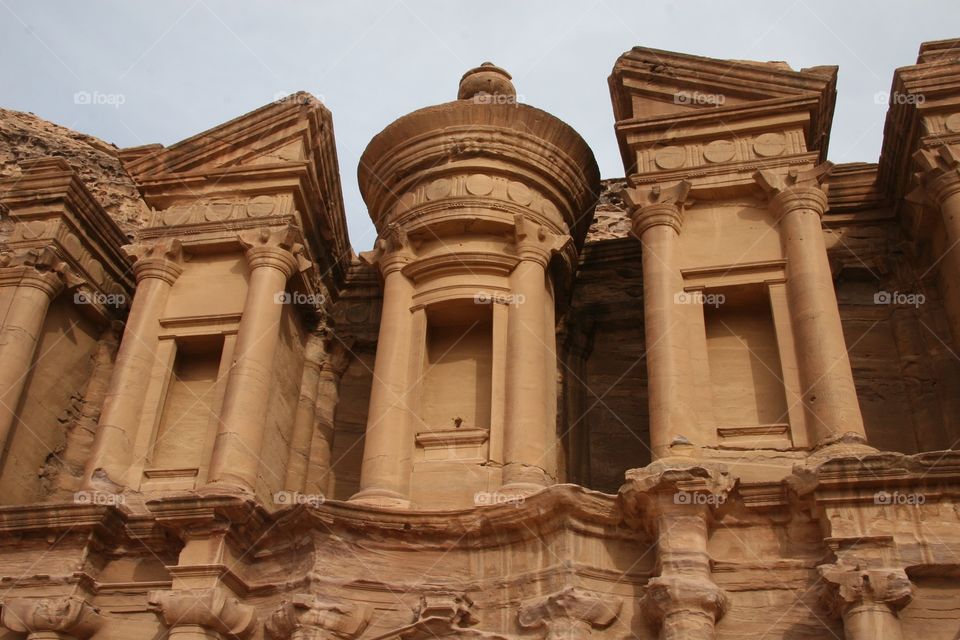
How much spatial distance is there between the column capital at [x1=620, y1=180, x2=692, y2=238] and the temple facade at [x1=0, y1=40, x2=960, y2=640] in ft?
0.16

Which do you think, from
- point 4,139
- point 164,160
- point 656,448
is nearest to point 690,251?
point 656,448

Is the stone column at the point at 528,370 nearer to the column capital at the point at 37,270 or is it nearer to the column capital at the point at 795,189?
the column capital at the point at 795,189

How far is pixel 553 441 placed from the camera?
13625 millimetres

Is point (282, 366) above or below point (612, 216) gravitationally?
below

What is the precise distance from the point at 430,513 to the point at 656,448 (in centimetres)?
275

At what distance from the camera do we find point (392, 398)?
544 inches

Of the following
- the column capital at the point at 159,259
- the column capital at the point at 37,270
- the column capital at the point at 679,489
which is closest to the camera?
the column capital at the point at 679,489

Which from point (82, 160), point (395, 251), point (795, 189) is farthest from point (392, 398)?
point (82, 160)

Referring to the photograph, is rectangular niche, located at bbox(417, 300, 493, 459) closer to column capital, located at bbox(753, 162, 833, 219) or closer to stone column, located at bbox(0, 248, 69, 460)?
column capital, located at bbox(753, 162, 833, 219)

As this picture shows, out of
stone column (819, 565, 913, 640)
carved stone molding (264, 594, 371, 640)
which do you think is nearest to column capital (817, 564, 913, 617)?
stone column (819, 565, 913, 640)

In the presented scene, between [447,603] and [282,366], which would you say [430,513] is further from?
[282,366]

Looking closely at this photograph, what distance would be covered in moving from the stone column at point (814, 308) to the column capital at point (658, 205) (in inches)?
42.5

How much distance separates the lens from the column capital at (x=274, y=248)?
15.2 metres

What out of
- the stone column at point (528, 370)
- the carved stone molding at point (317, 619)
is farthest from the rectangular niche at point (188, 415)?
the stone column at point (528, 370)
